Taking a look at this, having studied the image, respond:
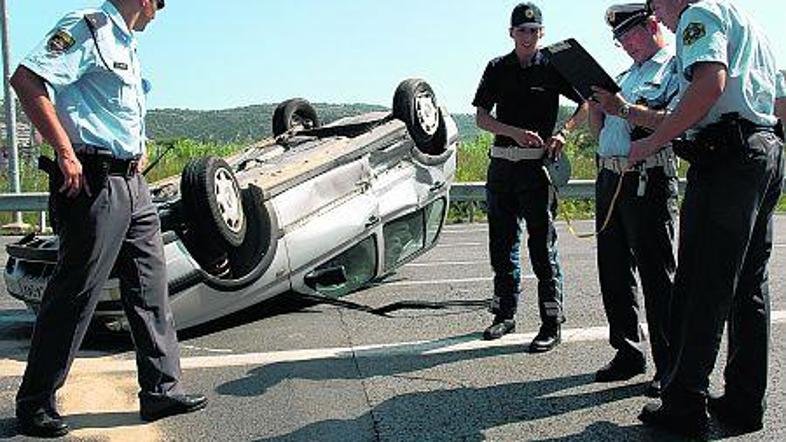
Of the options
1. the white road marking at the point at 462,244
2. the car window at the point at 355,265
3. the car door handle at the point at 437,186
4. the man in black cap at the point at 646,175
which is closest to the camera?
the man in black cap at the point at 646,175

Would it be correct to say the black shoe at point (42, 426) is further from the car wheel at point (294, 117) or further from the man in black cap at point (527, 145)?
the car wheel at point (294, 117)

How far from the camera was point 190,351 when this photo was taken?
5043mm

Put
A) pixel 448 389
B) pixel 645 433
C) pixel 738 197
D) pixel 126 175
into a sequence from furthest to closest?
pixel 448 389 < pixel 126 175 < pixel 645 433 < pixel 738 197

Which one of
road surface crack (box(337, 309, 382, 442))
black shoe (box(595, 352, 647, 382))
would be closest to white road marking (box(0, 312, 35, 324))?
road surface crack (box(337, 309, 382, 442))

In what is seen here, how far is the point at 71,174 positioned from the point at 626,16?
8.45 ft

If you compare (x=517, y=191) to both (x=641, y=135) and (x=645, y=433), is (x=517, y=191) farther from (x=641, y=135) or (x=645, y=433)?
(x=645, y=433)

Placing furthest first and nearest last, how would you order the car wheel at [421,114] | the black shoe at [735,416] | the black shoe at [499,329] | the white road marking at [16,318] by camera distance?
the car wheel at [421,114]
the white road marking at [16,318]
the black shoe at [499,329]
the black shoe at [735,416]

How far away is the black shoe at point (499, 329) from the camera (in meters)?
5.22

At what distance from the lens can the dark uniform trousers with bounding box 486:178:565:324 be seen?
5.02 m

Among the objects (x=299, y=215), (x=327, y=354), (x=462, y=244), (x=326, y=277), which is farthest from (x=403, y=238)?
(x=462, y=244)

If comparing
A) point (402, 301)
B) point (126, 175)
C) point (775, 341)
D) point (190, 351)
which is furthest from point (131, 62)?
point (775, 341)

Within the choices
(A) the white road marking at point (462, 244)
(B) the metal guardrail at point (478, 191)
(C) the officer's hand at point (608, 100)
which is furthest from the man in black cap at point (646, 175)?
(B) the metal guardrail at point (478, 191)

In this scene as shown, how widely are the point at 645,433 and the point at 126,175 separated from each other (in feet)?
8.18

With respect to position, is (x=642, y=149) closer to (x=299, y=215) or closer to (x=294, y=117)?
(x=299, y=215)
